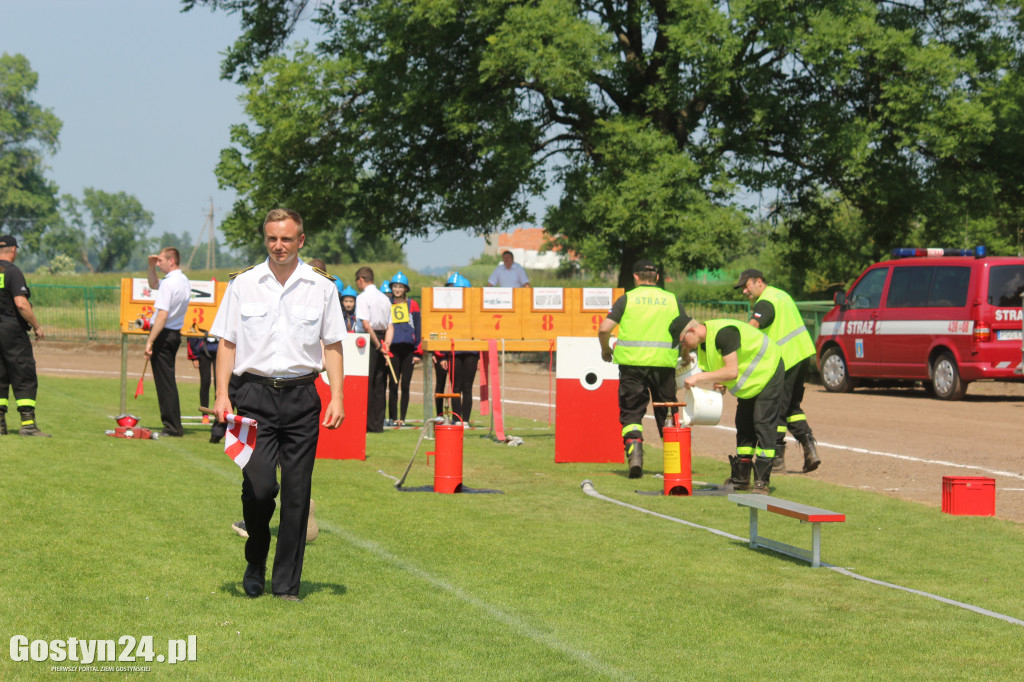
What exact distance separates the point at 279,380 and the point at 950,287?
17817mm

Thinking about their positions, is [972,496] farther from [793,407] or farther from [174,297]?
[174,297]

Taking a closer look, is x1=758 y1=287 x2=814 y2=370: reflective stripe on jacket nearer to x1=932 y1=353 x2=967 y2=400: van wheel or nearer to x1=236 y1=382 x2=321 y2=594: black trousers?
x1=236 y1=382 x2=321 y2=594: black trousers

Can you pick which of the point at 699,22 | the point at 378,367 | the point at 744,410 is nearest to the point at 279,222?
the point at 744,410

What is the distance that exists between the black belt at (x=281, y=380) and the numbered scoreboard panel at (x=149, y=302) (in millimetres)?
11552

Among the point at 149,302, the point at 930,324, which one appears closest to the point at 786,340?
the point at 149,302

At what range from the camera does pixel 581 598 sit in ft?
21.6

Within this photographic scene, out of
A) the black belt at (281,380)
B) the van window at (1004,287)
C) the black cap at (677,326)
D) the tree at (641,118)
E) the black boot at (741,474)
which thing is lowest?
the black boot at (741,474)

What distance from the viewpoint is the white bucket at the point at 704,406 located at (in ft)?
35.5

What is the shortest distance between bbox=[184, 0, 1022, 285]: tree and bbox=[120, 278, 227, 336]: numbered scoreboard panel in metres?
11.4

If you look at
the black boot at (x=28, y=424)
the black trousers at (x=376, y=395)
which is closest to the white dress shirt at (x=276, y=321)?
the black boot at (x=28, y=424)

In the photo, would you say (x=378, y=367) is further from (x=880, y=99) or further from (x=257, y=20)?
(x=257, y=20)

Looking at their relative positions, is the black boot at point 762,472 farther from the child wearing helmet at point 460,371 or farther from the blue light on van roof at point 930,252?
the blue light on van roof at point 930,252

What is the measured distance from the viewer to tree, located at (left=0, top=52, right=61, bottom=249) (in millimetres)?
105562

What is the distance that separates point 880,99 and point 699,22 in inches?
197
